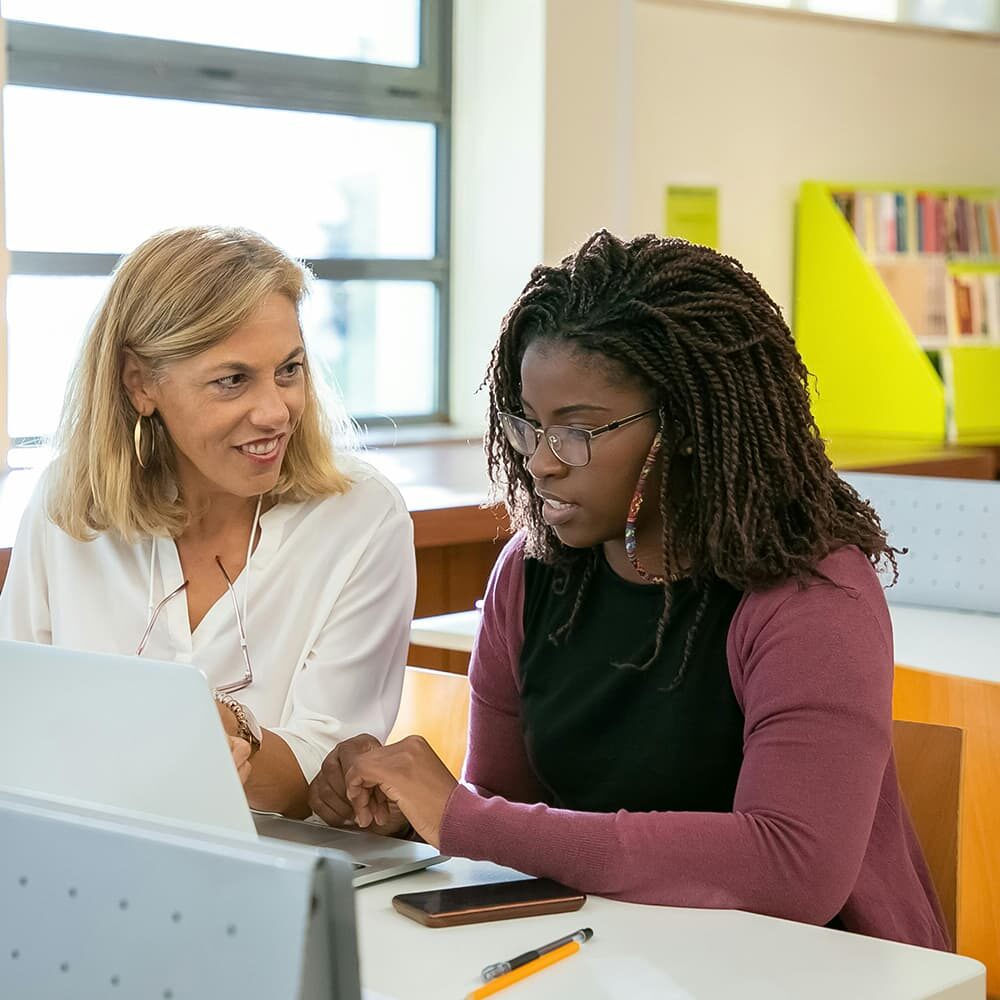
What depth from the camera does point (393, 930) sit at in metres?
1.14

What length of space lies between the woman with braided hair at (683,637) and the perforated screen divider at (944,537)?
1.35m

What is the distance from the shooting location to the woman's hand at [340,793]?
1388 millimetres

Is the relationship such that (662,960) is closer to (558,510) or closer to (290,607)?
(558,510)

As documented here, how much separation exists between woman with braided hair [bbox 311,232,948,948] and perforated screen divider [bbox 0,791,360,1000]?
1.65 ft

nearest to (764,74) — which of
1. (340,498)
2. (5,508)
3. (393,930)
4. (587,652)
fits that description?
(5,508)

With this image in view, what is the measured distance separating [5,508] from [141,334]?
122 cm

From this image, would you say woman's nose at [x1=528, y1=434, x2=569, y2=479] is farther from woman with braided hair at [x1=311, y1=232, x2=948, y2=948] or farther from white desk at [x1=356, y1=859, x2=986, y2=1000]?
white desk at [x1=356, y1=859, x2=986, y2=1000]

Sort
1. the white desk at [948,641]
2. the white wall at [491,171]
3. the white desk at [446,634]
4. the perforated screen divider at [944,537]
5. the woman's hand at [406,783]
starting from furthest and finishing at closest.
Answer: the white wall at [491,171] → the perforated screen divider at [944,537] → the white desk at [446,634] → the white desk at [948,641] → the woman's hand at [406,783]

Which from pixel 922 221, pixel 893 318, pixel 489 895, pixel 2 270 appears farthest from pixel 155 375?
pixel 922 221

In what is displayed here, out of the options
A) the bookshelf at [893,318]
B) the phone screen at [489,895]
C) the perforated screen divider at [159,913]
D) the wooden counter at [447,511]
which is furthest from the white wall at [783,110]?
the perforated screen divider at [159,913]

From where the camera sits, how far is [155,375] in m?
1.79

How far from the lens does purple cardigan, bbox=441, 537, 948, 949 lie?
121 centimetres

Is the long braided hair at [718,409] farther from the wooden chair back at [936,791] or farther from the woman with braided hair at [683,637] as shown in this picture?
the wooden chair back at [936,791]

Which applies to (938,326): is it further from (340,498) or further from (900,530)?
A: (340,498)
